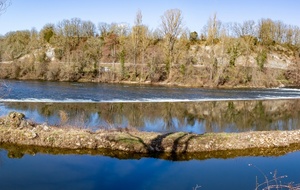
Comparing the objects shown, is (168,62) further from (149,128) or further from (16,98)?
(149,128)

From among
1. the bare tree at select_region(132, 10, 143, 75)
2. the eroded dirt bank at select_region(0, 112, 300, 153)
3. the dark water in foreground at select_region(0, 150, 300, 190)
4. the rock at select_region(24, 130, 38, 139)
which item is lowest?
the dark water in foreground at select_region(0, 150, 300, 190)

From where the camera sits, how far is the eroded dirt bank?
16.7 metres

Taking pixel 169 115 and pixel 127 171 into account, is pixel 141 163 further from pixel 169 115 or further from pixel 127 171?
pixel 169 115

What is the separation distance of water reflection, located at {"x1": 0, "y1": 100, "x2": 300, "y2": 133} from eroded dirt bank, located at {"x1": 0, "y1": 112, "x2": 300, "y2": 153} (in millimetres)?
2553

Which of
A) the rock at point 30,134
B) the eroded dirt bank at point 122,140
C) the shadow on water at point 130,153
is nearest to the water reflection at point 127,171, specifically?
the shadow on water at point 130,153

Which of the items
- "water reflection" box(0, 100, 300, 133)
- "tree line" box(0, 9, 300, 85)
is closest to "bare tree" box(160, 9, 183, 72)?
"tree line" box(0, 9, 300, 85)

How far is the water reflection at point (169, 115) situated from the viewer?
22094 mm

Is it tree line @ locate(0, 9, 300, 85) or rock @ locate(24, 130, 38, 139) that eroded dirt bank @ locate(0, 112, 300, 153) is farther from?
tree line @ locate(0, 9, 300, 85)

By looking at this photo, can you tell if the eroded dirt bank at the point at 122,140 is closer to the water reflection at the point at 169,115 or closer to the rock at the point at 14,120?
the rock at the point at 14,120

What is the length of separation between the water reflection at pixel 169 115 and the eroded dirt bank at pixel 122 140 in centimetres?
255

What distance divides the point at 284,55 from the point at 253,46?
879 centimetres

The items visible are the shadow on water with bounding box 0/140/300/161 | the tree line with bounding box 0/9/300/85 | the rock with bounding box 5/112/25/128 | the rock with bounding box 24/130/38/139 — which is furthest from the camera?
the tree line with bounding box 0/9/300/85

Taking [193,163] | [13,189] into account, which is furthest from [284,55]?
[13,189]

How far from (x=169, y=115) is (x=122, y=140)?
10.2 meters
